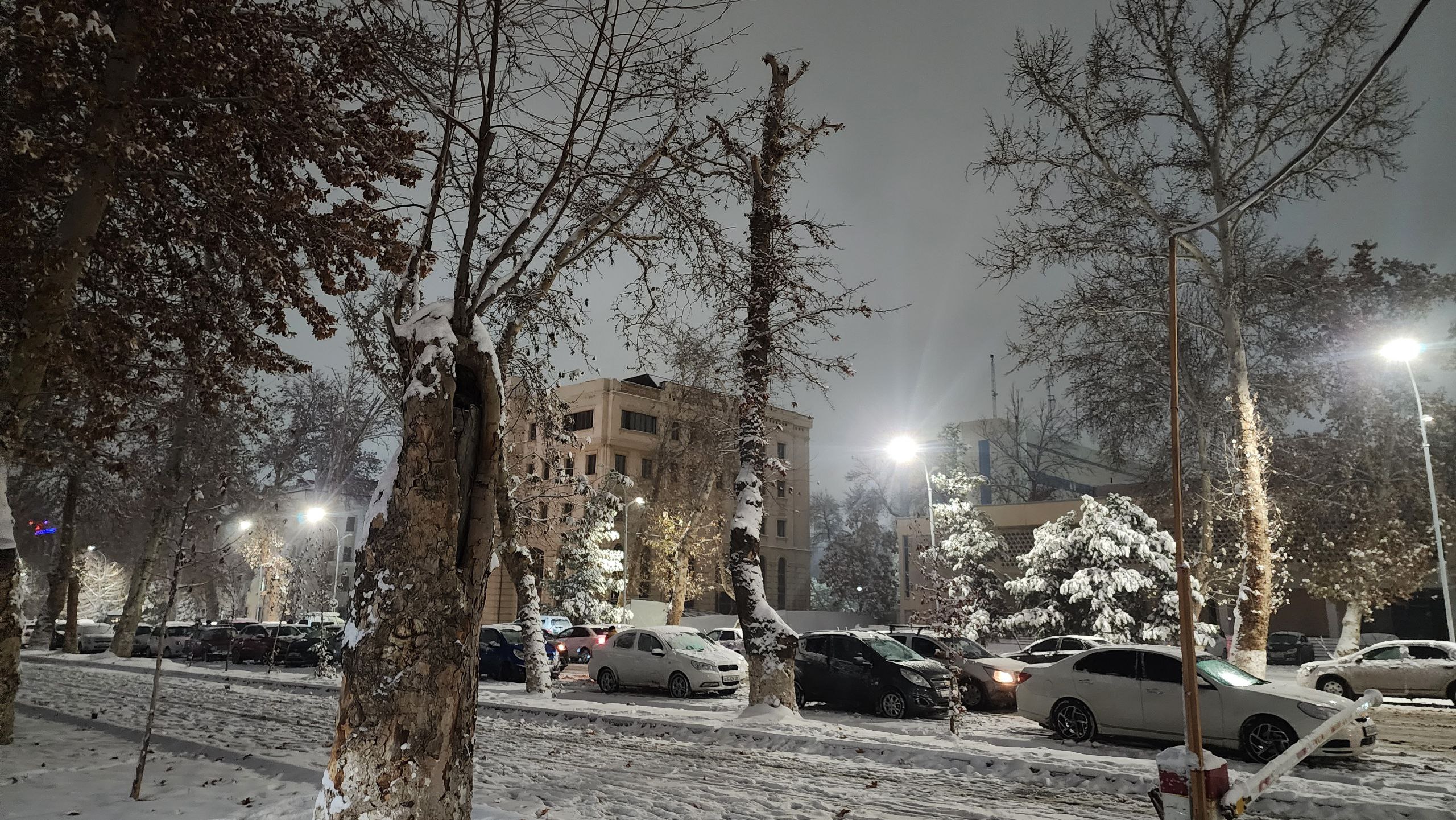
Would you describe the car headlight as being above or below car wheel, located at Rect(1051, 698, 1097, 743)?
above

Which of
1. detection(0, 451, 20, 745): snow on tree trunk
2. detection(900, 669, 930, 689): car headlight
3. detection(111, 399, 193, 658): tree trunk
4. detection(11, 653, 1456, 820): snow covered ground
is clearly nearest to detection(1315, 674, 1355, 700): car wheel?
detection(11, 653, 1456, 820): snow covered ground

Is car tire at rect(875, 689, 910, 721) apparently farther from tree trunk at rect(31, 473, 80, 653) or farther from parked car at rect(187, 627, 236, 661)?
parked car at rect(187, 627, 236, 661)

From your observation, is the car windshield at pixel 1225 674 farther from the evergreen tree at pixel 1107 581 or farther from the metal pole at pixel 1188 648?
the evergreen tree at pixel 1107 581

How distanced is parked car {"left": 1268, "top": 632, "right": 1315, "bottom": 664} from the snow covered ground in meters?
19.6

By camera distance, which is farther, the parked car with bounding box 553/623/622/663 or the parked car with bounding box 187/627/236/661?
the parked car with bounding box 187/627/236/661

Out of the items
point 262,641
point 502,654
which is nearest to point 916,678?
point 502,654

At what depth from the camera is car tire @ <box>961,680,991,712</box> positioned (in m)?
17.8

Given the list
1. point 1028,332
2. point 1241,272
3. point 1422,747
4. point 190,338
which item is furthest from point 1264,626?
point 190,338

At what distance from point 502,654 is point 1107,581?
67.9 feet

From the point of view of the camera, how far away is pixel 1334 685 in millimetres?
21000

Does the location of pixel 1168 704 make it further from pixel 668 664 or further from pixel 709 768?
pixel 668 664

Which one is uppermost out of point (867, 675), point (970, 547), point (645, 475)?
point (645, 475)

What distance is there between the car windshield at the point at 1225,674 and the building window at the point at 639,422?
158 feet

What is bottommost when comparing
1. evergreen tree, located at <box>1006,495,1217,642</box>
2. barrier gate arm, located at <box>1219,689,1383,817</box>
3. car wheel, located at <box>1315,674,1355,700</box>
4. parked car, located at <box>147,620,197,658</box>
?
parked car, located at <box>147,620,197,658</box>
